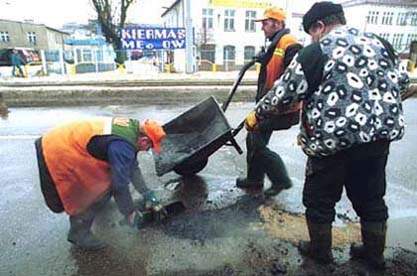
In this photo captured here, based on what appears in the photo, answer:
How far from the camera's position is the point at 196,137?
4191 millimetres

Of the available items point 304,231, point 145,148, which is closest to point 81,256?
point 145,148

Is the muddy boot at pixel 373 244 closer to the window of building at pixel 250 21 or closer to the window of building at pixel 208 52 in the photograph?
the window of building at pixel 208 52

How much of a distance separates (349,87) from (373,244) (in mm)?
1154

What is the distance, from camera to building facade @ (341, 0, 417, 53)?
47.0 m

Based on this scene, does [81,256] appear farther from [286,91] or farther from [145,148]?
[286,91]

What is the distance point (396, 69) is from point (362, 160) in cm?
59

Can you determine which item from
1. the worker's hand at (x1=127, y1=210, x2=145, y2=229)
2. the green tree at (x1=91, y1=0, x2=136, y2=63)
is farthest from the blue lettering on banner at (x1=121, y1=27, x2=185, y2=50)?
the worker's hand at (x1=127, y1=210, x2=145, y2=229)

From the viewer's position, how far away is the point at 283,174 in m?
4.09

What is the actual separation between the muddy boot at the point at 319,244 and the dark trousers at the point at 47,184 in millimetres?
1829

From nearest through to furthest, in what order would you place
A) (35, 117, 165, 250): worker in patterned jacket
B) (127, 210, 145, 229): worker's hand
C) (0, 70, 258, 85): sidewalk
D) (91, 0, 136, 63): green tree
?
(35, 117, 165, 250): worker in patterned jacket → (127, 210, 145, 229): worker's hand → (0, 70, 258, 85): sidewalk → (91, 0, 136, 63): green tree

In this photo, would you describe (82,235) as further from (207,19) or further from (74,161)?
(207,19)

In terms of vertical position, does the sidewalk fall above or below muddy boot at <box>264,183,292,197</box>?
above

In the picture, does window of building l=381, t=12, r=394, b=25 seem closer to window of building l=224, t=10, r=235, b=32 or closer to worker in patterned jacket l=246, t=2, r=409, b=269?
window of building l=224, t=10, r=235, b=32

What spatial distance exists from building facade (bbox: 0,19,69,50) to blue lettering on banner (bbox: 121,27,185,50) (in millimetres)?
34403
